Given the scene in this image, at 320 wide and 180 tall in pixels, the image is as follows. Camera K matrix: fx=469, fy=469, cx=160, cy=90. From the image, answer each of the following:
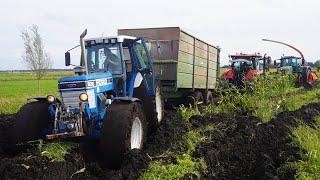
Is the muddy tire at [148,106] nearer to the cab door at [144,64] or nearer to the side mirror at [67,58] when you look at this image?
the cab door at [144,64]

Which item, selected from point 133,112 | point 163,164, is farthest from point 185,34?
point 163,164

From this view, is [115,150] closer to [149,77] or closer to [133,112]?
[133,112]

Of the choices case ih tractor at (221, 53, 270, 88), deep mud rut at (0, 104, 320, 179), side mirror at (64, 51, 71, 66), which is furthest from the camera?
case ih tractor at (221, 53, 270, 88)

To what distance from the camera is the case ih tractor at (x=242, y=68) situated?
20.3m

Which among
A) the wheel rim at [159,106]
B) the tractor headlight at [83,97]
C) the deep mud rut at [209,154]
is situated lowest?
the deep mud rut at [209,154]

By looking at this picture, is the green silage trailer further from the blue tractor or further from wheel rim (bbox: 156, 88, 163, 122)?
the blue tractor

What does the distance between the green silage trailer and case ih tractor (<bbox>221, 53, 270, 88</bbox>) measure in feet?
14.8

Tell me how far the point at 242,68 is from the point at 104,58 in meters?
13.1

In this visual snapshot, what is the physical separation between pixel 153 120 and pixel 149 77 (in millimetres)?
956

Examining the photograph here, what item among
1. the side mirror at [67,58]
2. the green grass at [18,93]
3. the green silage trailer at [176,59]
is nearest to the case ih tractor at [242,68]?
the green silage trailer at [176,59]

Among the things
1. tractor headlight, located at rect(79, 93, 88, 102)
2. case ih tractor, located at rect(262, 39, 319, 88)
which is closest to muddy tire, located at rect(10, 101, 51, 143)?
tractor headlight, located at rect(79, 93, 88, 102)

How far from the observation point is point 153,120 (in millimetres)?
9609

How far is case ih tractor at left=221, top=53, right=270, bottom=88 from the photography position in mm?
20328

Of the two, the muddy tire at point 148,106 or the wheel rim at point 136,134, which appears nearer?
the wheel rim at point 136,134
